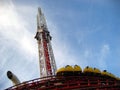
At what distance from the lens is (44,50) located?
2520 inches

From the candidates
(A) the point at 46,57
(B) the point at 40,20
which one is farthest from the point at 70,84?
(B) the point at 40,20

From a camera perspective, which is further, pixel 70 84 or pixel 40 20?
pixel 40 20

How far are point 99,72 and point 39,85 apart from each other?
25.0 ft

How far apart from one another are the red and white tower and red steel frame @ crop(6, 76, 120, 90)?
27.2 metres

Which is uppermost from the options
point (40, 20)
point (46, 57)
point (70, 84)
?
point (40, 20)

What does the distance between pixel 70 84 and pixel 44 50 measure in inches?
1360

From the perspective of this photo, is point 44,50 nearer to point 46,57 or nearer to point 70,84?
point 46,57

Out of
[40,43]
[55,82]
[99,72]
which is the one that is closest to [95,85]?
[55,82]

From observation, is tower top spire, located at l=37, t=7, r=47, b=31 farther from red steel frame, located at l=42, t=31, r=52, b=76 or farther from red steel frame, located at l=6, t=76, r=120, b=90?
red steel frame, located at l=6, t=76, r=120, b=90

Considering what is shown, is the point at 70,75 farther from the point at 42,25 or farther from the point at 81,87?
the point at 42,25

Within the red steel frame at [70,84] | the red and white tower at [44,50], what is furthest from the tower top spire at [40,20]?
the red steel frame at [70,84]

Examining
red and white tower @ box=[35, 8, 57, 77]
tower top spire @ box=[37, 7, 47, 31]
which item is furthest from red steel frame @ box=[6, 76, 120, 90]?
tower top spire @ box=[37, 7, 47, 31]

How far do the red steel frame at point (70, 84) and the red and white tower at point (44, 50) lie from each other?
27.2 metres

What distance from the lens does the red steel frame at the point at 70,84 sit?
28.7 m
